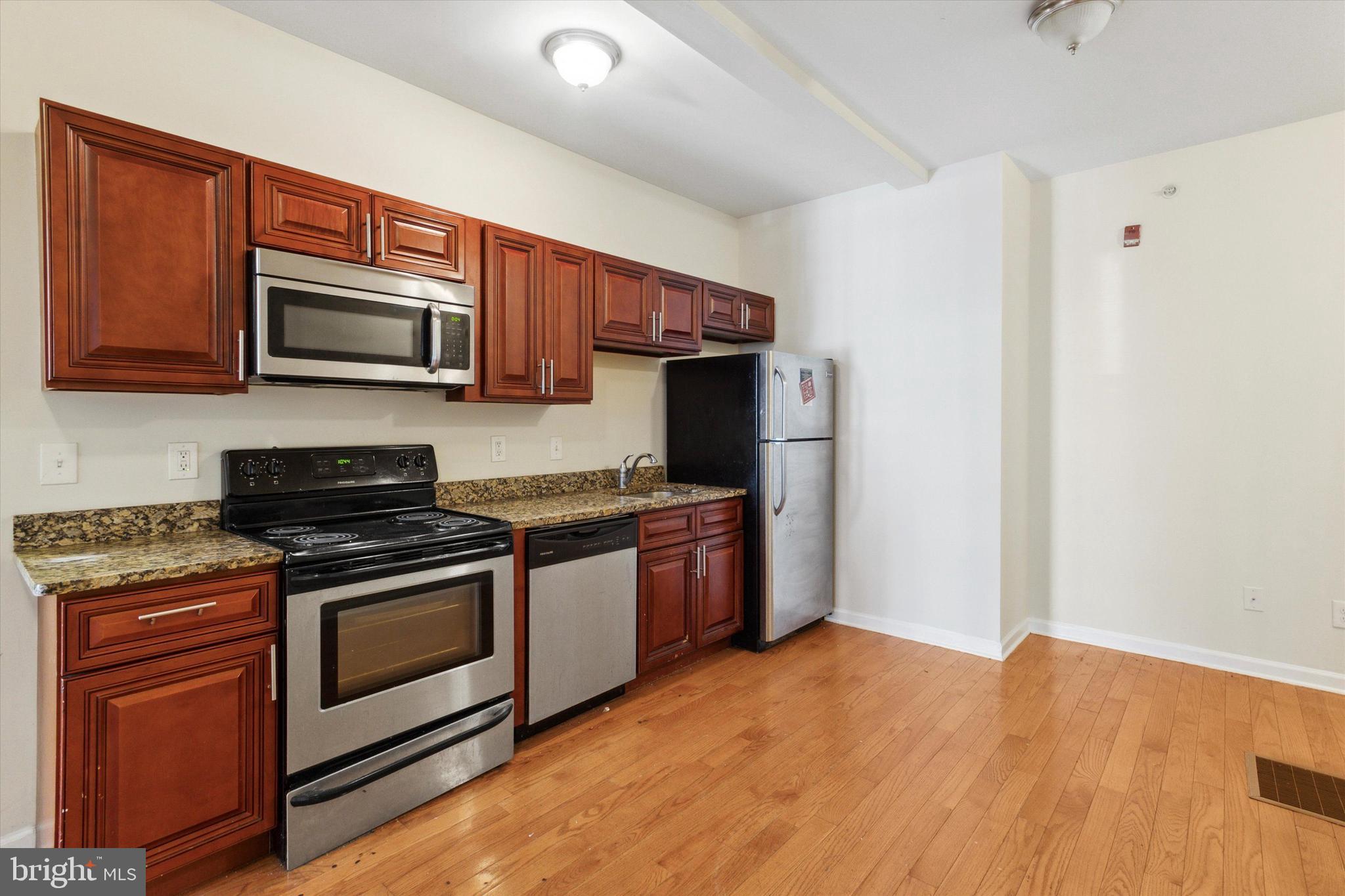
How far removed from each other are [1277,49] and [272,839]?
451cm

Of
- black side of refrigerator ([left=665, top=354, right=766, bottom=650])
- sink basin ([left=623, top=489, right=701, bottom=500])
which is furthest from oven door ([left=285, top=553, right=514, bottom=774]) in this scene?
black side of refrigerator ([left=665, top=354, right=766, bottom=650])

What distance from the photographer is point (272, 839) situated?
6.41ft

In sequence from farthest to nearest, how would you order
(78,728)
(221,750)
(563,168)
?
(563,168), (221,750), (78,728)

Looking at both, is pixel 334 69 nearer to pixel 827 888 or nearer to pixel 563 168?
pixel 563 168

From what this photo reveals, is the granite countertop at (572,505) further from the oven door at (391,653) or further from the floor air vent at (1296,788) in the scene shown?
the floor air vent at (1296,788)

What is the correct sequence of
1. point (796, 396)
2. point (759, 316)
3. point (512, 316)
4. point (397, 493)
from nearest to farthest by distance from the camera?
point (397, 493)
point (512, 316)
point (796, 396)
point (759, 316)

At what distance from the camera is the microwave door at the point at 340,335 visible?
2111 mm

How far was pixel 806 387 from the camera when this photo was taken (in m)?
3.83

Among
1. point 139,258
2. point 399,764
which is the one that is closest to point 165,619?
point 399,764

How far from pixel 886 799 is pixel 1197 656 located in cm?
240

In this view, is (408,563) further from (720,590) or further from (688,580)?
(720,590)

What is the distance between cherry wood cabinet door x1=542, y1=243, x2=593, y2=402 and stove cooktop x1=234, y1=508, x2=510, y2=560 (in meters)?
0.78

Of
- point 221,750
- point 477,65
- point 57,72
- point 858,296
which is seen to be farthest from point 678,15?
point 221,750

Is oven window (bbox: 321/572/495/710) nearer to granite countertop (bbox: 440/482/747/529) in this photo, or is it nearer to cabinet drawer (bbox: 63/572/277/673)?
cabinet drawer (bbox: 63/572/277/673)
